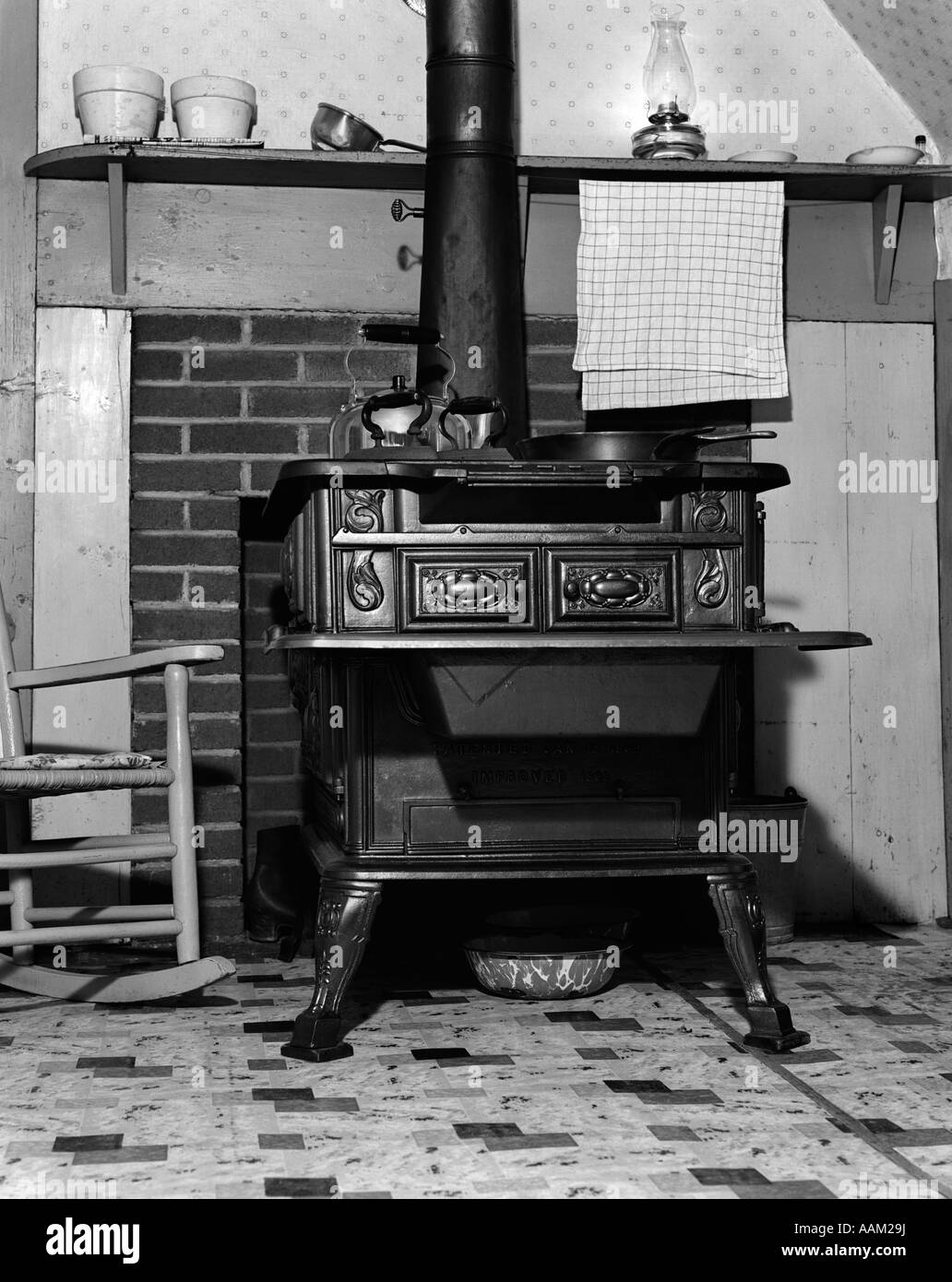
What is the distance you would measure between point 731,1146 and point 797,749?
167cm

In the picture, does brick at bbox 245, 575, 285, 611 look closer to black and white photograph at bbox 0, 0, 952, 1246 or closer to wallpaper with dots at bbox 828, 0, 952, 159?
black and white photograph at bbox 0, 0, 952, 1246

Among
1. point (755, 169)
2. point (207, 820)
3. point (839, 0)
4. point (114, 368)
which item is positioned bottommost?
point (207, 820)

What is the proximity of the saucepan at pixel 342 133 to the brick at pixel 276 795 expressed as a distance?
4.67 ft

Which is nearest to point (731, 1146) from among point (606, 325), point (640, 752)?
point (640, 752)

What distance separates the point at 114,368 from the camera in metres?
3.14

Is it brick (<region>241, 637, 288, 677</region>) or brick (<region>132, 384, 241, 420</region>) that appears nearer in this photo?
brick (<region>132, 384, 241, 420</region>)

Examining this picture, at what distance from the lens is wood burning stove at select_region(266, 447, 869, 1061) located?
7.30 feet

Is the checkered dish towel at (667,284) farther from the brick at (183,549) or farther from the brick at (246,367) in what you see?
the brick at (183,549)

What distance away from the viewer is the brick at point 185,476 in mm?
3146

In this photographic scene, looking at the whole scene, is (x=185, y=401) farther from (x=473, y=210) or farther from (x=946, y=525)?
(x=946, y=525)

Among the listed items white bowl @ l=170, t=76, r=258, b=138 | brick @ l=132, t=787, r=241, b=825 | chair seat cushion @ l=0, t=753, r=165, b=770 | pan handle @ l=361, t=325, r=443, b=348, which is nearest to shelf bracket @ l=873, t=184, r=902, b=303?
pan handle @ l=361, t=325, r=443, b=348

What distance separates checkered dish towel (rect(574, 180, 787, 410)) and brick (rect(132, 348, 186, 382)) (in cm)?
89
